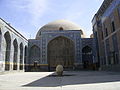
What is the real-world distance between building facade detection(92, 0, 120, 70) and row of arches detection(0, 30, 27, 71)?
13.0 m

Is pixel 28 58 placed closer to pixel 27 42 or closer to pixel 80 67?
pixel 27 42

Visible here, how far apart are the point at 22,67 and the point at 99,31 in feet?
47.2

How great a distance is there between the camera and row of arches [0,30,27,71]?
66.9 feet

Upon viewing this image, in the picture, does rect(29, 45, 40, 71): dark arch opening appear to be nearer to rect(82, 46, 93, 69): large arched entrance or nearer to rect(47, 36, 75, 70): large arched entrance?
rect(47, 36, 75, 70): large arched entrance

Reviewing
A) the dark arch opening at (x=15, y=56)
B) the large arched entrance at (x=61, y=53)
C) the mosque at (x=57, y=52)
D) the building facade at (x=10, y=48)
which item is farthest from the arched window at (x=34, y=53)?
the dark arch opening at (x=15, y=56)

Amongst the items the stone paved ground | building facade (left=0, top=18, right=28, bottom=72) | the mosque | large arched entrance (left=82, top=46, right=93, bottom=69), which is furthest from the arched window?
the stone paved ground

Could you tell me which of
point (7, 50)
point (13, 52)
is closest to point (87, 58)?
point (13, 52)

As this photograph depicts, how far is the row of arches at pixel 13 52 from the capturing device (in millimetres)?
20391

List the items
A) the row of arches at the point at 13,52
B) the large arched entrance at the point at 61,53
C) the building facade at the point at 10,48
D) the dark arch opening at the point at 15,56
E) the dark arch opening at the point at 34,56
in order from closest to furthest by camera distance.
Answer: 1. the building facade at the point at 10,48
2. the row of arches at the point at 13,52
3. the dark arch opening at the point at 15,56
4. the large arched entrance at the point at 61,53
5. the dark arch opening at the point at 34,56

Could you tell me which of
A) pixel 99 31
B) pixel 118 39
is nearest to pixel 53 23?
pixel 99 31

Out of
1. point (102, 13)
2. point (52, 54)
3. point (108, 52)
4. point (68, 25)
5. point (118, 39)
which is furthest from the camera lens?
point (68, 25)

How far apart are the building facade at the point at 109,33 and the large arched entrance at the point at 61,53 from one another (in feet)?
19.0

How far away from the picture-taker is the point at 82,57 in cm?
2786

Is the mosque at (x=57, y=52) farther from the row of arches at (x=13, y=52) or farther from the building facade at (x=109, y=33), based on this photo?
the building facade at (x=109, y=33)
